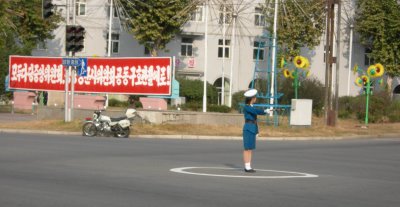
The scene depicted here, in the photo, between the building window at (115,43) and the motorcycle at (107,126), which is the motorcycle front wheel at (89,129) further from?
the building window at (115,43)

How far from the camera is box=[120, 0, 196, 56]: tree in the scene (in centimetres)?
6538

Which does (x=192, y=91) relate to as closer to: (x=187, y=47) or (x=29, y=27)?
(x=187, y=47)

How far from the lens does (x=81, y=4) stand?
231 feet

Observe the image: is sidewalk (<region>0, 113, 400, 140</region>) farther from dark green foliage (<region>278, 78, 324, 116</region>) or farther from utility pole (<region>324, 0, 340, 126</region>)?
dark green foliage (<region>278, 78, 324, 116</region>)

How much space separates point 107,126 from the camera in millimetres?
31609

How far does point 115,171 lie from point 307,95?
38586 mm

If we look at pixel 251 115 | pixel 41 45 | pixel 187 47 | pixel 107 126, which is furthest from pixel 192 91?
pixel 251 115

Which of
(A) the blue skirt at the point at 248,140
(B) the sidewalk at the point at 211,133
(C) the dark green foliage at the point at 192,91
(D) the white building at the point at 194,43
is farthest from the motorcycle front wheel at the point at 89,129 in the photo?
(D) the white building at the point at 194,43

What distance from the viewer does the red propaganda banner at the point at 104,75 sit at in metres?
39.1

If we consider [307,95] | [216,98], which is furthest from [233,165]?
[216,98]

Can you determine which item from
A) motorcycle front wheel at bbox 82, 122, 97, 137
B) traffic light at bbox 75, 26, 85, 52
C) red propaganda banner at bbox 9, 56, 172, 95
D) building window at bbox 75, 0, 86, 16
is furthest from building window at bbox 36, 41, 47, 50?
motorcycle front wheel at bbox 82, 122, 97, 137

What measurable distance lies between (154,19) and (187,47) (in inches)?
260

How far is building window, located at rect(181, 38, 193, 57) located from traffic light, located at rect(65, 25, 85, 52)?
3798cm

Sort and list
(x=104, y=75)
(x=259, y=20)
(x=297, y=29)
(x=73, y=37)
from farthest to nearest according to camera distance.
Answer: (x=259, y=20) < (x=297, y=29) < (x=104, y=75) < (x=73, y=37)
